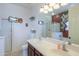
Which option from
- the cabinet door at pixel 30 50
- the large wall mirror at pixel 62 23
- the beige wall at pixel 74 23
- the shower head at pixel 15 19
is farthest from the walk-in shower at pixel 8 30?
the beige wall at pixel 74 23

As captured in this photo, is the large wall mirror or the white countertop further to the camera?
the large wall mirror

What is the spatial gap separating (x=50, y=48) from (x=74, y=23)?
50 cm

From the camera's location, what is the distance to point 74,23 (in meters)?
2.00

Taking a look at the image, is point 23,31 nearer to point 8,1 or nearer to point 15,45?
point 15,45

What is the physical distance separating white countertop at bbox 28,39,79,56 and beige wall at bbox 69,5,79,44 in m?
0.12

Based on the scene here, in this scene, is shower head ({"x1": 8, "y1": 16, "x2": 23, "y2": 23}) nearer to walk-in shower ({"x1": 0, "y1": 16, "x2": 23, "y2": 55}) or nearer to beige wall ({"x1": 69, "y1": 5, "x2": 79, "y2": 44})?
walk-in shower ({"x1": 0, "y1": 16, "x2": 23, "y2": 55})

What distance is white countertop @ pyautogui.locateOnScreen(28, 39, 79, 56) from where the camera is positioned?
192 cm

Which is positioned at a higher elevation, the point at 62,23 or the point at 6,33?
the point at 62,23

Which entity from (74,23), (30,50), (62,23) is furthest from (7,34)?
(74,23)

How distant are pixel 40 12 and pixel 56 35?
0.43 metres

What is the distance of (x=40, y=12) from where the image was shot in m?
2.13

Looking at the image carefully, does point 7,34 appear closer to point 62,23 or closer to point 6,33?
point 6,33

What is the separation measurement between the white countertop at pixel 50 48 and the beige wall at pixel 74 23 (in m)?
0.12

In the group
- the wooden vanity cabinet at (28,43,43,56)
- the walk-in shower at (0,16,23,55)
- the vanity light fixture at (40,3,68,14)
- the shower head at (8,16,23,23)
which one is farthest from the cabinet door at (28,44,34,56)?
the vanity light fixture at (40,3,68,14)
